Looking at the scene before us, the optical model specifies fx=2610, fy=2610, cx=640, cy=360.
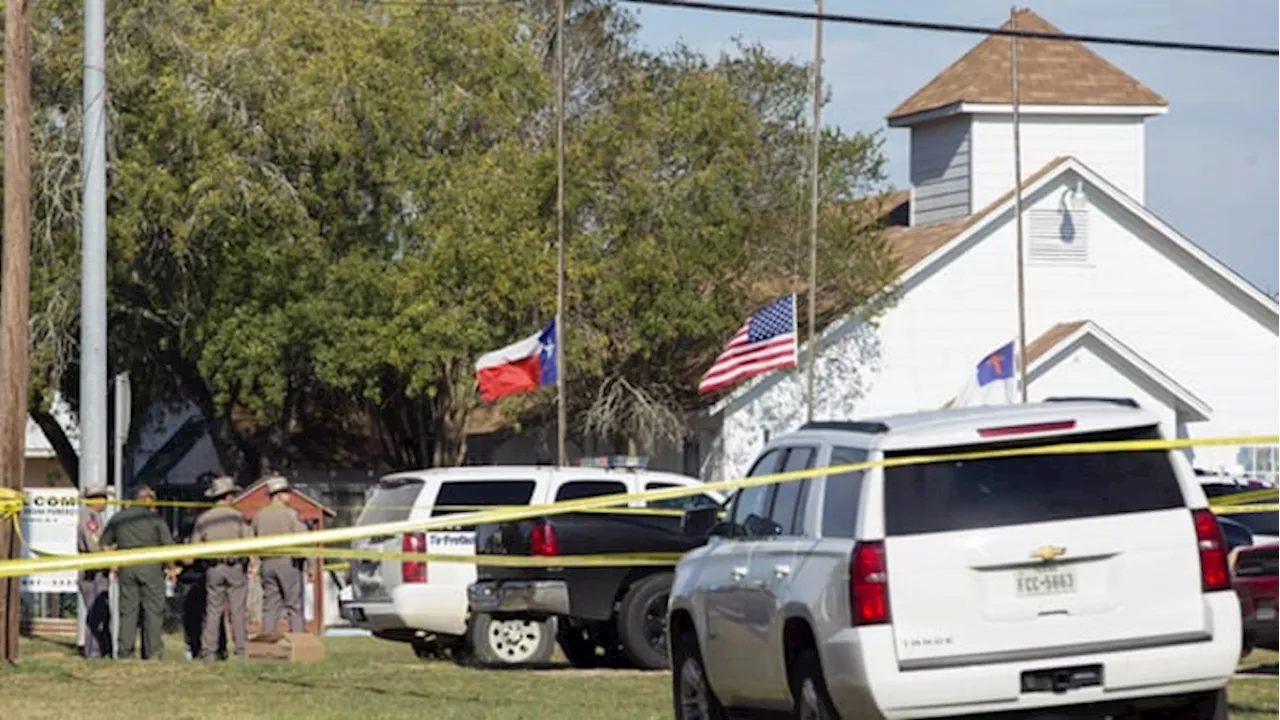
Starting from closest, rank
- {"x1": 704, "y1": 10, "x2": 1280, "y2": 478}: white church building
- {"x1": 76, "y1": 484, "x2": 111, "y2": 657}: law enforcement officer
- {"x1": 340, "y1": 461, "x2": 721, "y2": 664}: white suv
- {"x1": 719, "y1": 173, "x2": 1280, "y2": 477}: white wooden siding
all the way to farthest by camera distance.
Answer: {"x1": 340, "y1": 461, "x2": 721, "y2": 664}: white suv
{"x1": 76, "y1": 484, "x2": 111, "y2": 657}: law enforcement officer
{"x1": 704, "y1": 10, "x2": 1280, "y2": 478}: white church building
{"x1": 719, "y1": 173, "x2": 1280, "y2": 477}: white wooden siding

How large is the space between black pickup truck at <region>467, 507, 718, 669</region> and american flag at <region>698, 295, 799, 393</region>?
672 inches

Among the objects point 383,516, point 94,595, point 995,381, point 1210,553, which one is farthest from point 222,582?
point 995,381

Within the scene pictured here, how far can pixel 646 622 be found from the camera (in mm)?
21281

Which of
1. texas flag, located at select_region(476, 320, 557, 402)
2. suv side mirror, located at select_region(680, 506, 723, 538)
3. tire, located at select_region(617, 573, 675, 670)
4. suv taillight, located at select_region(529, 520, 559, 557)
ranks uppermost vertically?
texas flag, located at select_region(476, 320, 557, 402)

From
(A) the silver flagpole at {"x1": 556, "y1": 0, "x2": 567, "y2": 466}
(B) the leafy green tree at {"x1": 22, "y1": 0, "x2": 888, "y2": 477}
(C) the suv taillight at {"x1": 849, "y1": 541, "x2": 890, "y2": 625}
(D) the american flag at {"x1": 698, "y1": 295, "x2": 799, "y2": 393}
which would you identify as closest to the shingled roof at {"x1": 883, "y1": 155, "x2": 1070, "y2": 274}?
(B) the leafy green tree at {"x1": 22, "y1": 0, "x2": 888, "y2": 477}

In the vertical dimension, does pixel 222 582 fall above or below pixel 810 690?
below

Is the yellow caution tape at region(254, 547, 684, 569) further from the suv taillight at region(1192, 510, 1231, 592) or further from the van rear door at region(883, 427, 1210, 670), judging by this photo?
the suv taillight at region(1192, 510, 1231, 592)

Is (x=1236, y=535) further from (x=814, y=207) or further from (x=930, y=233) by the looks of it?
(x=930, y=233)

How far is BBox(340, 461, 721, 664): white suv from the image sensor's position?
22.6 metres

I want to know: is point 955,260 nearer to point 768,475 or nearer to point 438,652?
point 438,652

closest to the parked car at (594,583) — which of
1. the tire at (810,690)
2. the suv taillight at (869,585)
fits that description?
the tire at (810,690)

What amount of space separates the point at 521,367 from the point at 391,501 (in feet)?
50.6

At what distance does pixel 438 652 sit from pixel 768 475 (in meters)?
12.2

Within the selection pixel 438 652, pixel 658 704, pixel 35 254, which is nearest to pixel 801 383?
pixel 35 254
